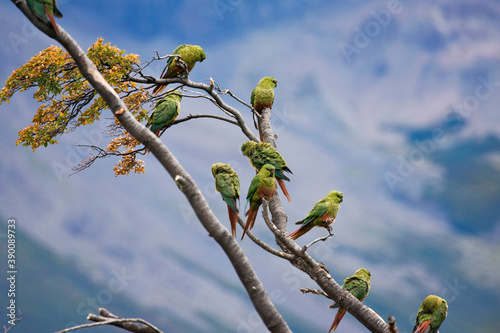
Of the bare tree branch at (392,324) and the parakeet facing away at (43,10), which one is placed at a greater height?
the parakeet facing away at (43,10)

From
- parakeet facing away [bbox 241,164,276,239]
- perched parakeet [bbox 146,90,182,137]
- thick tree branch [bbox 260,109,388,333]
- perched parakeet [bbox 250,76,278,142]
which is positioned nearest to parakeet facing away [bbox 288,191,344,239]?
thick tree branch [bbox 260,109,388,333]

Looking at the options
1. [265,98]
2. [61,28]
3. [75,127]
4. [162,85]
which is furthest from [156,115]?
[61,28]

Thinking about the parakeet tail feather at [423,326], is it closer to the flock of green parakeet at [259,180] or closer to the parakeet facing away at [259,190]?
the flock of green parakeet at [259,180]

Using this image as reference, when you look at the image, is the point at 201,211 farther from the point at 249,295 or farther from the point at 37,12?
the point at 37,12

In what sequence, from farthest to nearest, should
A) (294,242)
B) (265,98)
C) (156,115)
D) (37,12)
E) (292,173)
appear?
1. (265,98)
2. (156,115)
3. (292,173)
4. (294,242)
5. (37,12)

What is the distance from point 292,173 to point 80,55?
9.72 ft

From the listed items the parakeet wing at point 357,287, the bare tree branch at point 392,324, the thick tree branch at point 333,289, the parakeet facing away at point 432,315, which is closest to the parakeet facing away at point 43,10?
the thick tree branch at point 333,289

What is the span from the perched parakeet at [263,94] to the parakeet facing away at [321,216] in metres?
1.97

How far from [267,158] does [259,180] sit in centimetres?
67

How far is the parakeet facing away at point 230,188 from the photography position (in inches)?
206

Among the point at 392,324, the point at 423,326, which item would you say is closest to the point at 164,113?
the point at 392,324

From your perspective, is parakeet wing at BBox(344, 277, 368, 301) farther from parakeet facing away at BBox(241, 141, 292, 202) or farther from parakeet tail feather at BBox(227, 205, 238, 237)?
parakeet tail feather at BBox(227, 205, 238, 237)

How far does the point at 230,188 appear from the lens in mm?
5254

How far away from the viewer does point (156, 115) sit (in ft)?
21.5
